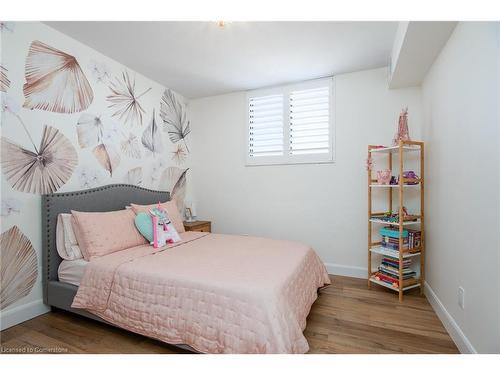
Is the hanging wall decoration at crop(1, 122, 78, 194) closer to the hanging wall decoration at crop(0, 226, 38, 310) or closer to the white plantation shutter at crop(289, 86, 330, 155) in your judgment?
the hanging wall decoration at crop(0, 226, 38, 310)

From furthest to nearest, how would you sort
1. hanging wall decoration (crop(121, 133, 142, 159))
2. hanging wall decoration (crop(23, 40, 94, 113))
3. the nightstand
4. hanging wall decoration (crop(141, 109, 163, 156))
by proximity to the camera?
the nightstand
hanging wall decoration (crop(141, 109, 163, 156))
hanging wall decoration (crop(121, 133, 142, 159))
hanging wall decoration (crop(23, 40, 94, 113))

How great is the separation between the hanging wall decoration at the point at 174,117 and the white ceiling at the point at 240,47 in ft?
1.03

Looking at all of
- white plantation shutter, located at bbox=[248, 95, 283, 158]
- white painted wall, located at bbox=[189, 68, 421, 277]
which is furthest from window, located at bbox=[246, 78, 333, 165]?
white painted wall, located at bbox=[189, 68, 421, 277]

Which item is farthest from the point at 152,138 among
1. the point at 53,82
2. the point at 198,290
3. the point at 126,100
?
the point at 198,290

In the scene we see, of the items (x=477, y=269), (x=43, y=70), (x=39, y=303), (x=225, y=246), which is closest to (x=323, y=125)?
(x=225, y=246)

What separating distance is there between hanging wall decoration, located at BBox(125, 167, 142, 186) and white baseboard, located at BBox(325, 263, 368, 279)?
2476 millimetres

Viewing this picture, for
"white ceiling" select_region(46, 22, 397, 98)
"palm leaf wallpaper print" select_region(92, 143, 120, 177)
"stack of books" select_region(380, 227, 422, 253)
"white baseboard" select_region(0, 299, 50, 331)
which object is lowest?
"white baseboard" select_region(0, 299, 50, 331)

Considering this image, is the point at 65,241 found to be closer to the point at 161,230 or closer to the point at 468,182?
the point at 161,230

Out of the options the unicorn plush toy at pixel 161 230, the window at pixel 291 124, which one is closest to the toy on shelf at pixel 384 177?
the window at pixel 291 124

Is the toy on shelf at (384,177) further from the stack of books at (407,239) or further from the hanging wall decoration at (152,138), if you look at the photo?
the hanging wall decoration at (152,138)

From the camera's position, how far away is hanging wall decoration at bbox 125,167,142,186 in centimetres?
284

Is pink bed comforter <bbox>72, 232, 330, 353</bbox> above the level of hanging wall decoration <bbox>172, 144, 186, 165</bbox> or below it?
below
